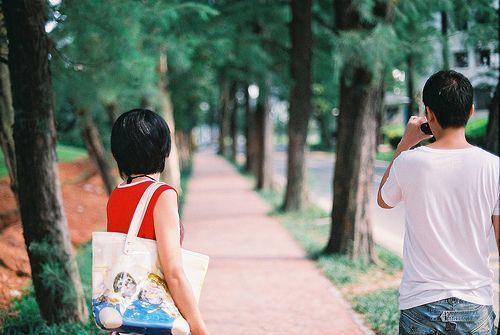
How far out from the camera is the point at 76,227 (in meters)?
11.2

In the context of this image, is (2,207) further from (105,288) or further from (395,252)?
(105,288)

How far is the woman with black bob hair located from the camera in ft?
6.73

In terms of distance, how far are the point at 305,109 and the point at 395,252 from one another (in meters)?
4.79

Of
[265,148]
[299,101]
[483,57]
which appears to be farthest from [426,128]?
[265,148]

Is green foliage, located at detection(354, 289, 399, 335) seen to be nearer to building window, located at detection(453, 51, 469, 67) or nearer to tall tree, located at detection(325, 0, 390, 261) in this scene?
tall tree, located at detection(325, 0, 390, 261)

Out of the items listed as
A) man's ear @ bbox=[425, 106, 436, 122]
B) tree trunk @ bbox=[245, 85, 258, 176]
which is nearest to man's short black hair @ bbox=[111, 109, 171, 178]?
man's ear @ bbox=[425, 106, 436, 122]

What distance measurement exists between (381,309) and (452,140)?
3783 millimetres

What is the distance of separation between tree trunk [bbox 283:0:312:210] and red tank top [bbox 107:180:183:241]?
9.50 metres

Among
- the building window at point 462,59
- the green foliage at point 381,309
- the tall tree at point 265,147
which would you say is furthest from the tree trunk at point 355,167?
the tall tree at point 265,147

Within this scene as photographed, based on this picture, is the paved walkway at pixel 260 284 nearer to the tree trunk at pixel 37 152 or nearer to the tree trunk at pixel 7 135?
the tree trunk at pixel 37 152

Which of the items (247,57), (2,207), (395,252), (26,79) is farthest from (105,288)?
(247,57)

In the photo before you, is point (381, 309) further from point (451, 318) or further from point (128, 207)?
point (128, 207)

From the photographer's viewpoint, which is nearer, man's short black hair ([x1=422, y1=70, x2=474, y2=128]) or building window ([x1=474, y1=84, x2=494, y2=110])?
man's short black hair ([x1=422, y1=70, x2=474, y2=128])

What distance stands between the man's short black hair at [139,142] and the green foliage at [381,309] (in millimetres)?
3435
